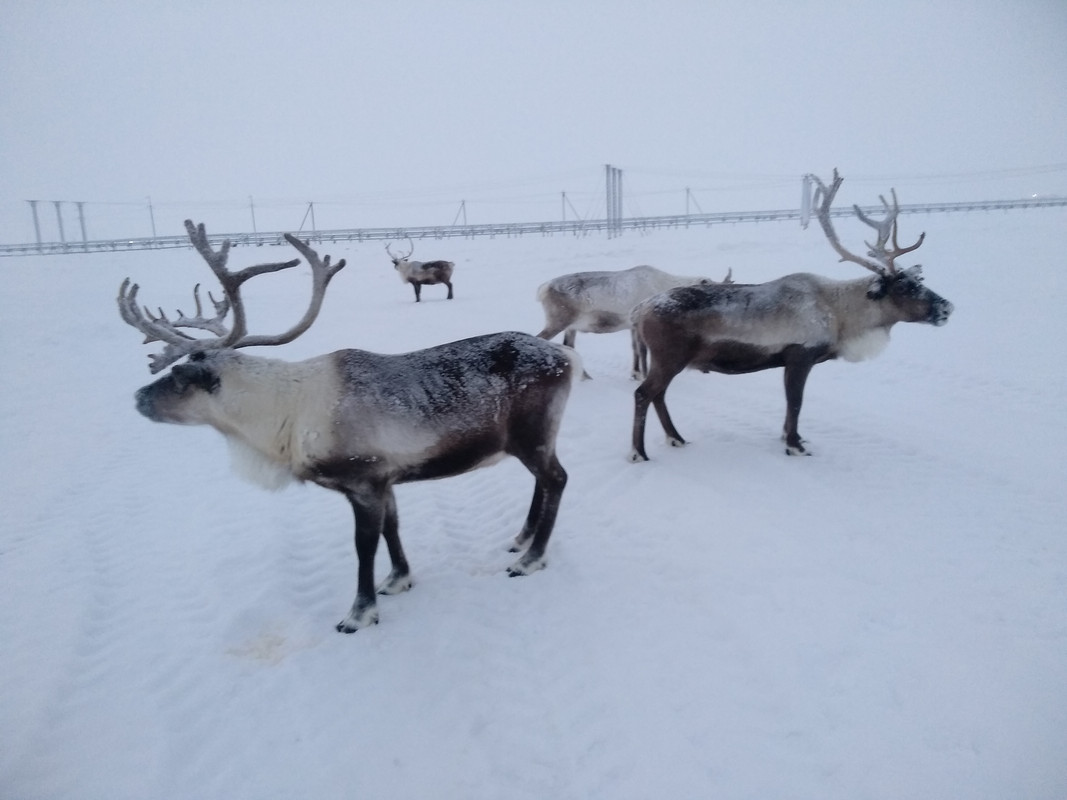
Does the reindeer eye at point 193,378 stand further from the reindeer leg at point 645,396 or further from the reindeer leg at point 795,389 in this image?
the reindeer leg at point 795,389

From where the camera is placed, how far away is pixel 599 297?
9430mm

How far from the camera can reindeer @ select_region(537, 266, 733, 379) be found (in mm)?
9391

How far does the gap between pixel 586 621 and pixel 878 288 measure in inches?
184

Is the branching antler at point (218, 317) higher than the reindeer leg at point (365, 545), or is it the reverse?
the branching antler at point (218, 317)

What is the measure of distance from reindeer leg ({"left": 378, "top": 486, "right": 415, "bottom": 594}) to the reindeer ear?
512 centimetres

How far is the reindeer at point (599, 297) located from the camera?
9.39 m

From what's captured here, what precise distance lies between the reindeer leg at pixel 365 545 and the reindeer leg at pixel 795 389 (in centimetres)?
418

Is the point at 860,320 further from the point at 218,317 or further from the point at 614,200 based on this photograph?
the point at 614,200

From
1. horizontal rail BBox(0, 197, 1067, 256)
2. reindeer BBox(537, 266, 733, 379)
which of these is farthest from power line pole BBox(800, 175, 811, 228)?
reindeer BBox(537, 266, 733, 379)

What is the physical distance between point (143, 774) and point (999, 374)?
1046cm

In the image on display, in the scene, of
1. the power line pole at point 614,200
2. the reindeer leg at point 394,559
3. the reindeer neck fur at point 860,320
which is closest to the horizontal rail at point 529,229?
the power line pole at point 614,200

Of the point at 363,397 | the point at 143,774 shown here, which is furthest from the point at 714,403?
the point at 143,774

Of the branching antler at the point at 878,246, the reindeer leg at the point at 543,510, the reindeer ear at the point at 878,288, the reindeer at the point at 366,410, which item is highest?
the branching antler at the point at 878,246

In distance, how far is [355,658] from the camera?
139 inches
